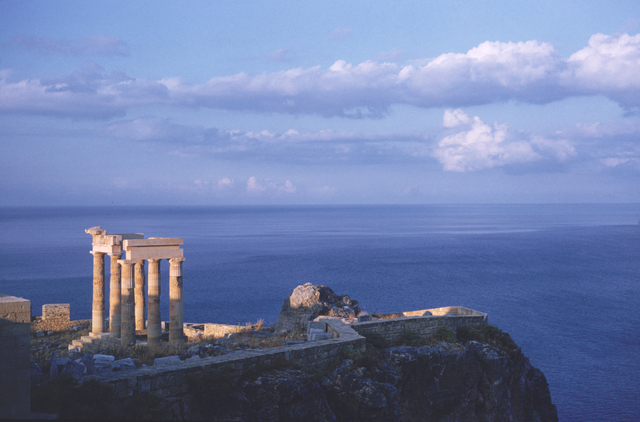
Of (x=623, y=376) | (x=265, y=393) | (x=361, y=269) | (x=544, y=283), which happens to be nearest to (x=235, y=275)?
(x=361, y=269)

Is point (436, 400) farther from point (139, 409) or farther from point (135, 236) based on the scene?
point (135, 236)

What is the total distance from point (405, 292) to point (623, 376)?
1298 inches

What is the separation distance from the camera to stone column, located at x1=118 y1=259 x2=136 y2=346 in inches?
1021

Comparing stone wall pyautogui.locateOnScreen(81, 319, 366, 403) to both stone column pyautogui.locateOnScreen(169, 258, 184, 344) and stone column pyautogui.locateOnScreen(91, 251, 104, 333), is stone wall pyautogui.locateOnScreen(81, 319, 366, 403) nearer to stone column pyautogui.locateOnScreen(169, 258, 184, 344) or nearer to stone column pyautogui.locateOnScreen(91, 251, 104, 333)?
stone column pyautogui.locateOnScreen(169, 258, 184, 344)

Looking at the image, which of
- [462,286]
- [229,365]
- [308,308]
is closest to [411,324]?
[308,308]

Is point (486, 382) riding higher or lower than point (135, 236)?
lower

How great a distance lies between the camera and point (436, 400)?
20938 mm

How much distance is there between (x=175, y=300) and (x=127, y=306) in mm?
2274

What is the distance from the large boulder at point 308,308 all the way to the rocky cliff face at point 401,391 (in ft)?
29.0

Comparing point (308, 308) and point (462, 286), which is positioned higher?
point (308, 308)

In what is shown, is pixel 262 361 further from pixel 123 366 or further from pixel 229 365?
pixel 123 366

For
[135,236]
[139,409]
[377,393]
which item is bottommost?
[377,393]

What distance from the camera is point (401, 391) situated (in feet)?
64.3

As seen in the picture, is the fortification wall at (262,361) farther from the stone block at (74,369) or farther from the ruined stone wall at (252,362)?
the stone block at (74,369)
